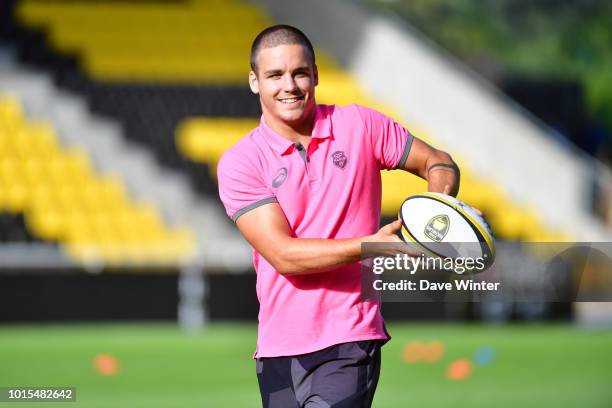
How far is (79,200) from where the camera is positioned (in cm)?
1859

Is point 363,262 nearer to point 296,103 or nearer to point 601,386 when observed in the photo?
point 296,103

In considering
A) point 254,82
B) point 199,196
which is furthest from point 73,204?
point 254,82

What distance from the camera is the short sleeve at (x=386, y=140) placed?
539 cm

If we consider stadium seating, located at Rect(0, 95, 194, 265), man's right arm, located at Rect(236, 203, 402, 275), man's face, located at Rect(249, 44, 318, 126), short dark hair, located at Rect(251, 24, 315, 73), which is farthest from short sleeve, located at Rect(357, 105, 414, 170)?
stadium seating, located at Rect(0, 95, 194, 265)

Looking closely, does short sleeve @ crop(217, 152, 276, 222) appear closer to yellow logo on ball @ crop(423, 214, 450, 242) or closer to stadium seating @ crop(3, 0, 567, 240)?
yellow logo on ball @ crop(423, 214, 450, 242)

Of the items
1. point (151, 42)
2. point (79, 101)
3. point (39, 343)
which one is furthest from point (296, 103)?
point (151, 42)

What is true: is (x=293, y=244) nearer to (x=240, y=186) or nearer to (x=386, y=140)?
(x=240, y=186)

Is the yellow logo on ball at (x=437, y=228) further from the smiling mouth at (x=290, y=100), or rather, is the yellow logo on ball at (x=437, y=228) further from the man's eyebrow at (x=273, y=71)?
the man's eyebrow at (x=273, y=71)

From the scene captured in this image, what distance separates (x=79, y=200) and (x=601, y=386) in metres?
9.64

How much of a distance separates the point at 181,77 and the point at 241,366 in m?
9.99

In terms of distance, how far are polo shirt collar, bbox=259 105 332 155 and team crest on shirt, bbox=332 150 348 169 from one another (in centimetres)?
9

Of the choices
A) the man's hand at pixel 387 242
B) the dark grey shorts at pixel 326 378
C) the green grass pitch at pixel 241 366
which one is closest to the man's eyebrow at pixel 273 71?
the man's hand at pixel 387 242

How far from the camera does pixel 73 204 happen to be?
60.6ft

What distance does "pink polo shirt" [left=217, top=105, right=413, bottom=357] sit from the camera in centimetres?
521
